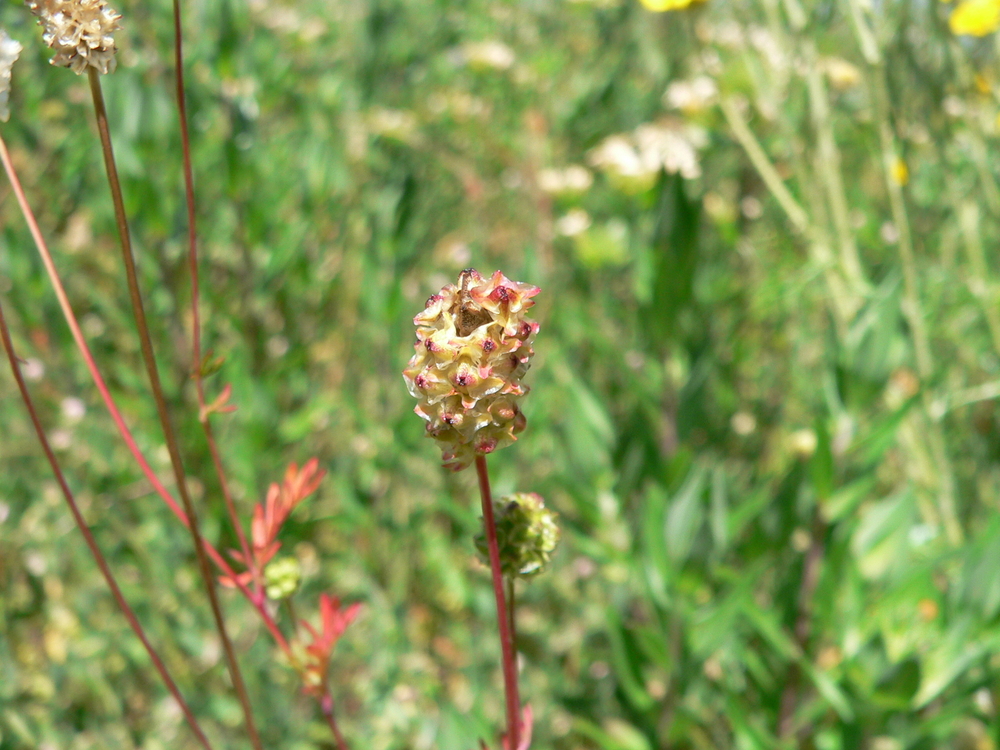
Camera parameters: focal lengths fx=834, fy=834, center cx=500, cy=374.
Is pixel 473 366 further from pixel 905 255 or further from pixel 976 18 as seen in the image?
pixel 976 18

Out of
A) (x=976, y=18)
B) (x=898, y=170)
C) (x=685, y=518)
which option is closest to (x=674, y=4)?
(x=898, y=170)

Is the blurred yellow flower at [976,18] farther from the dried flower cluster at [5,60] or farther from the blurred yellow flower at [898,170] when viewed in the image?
the dried flower cluster at [5,60]

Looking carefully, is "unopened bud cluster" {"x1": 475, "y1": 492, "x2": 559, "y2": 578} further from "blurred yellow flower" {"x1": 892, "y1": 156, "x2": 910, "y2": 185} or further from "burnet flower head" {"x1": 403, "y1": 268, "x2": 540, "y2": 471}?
"blurred yellow flower" {"x1": 892, "y1": 156, "x2": 910, "y2": 185}

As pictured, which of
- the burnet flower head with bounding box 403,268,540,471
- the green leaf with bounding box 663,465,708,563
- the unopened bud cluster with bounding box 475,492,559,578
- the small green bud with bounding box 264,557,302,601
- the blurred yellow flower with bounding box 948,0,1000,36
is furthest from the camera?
the blurred yellow flower with bounding box 948,0,1000,36

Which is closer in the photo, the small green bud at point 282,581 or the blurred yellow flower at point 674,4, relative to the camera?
the small green bud at point 282,581

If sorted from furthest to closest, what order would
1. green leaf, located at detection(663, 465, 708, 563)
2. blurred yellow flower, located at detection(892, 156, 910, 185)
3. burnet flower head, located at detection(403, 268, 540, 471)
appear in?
blurred yellow flower, located at detection(892, 156, 910, 185)
green leaf, located at detection(663, 465, 708, 563)
burnet flower head, located at detection(403, 268, 540, 471)

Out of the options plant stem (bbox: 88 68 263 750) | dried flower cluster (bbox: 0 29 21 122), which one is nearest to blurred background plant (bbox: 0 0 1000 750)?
plant stem (bbox: 88 68 263 750)

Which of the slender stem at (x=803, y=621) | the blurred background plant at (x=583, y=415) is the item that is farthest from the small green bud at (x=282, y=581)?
the slender stem at (x=803, y=621)

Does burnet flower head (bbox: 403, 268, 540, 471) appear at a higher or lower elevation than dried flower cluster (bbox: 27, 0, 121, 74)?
lower
